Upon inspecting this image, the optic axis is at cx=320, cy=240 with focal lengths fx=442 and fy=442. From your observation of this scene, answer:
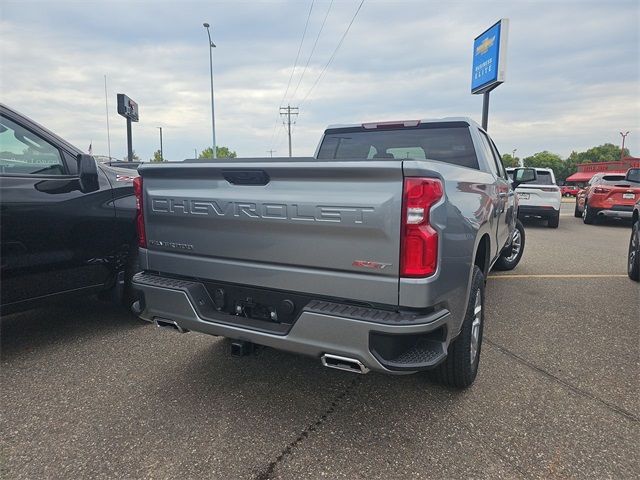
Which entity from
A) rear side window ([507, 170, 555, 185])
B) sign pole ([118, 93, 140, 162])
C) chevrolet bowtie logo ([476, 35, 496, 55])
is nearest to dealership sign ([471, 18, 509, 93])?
chevrolet bowtie logo ([476, 35, 496, 55])

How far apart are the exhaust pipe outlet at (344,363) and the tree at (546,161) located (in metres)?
106

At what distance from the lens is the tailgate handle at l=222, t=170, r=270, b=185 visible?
2.37m

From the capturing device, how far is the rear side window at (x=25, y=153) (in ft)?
10.6

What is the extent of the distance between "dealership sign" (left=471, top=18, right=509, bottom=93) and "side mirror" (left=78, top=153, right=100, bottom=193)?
849 inches

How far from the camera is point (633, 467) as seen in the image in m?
2.18

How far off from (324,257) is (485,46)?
24.3m

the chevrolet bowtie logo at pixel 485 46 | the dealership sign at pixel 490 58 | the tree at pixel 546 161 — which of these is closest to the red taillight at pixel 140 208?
the dealership sign at pixel 490 58

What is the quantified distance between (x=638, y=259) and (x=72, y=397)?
6.62m

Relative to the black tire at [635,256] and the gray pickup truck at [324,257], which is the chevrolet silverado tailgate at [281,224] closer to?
the gray pickup truck at [324,257]

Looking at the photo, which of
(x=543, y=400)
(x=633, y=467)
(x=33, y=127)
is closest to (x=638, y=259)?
(x=543, y=400)

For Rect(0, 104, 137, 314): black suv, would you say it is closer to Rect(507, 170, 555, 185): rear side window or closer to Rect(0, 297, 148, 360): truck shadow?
Rect(0, 297, 148, 360): truck shadow

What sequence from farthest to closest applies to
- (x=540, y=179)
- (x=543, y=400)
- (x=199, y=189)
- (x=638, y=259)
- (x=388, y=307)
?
(x=540, y=179) → (x=638, y=259) → (x=543, y=400) → (x=199, y=189) → (x=388, y=307)

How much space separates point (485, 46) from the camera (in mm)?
22641

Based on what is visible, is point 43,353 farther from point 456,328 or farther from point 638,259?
point 638,259
